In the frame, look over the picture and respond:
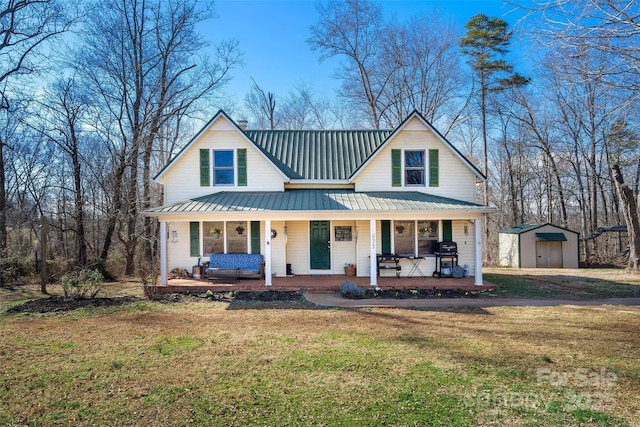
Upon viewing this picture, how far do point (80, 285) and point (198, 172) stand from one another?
551cm

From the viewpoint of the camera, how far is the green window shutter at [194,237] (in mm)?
13203

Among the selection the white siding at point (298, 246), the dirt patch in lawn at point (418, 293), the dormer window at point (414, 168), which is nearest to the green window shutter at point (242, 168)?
the white siding at point (298, 246)

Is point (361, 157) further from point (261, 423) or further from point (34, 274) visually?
point (34, 274)

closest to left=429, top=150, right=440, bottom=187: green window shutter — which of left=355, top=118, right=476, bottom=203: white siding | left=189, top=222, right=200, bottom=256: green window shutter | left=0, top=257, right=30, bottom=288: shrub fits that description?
left=355, top=118, right=476, bottom=203: white siding

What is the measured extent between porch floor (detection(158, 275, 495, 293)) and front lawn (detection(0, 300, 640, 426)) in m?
2.89

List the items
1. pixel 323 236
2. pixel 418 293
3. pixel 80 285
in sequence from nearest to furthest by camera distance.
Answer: pixel 80 285
pixel 418 293
pixel 323 236

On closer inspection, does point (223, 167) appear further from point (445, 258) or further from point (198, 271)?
point (445, 258)

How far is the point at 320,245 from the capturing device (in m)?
13.6

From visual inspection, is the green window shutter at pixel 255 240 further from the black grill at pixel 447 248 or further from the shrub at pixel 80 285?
the black grill at pixel 447 248

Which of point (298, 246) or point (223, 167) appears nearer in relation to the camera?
point (298, 246)

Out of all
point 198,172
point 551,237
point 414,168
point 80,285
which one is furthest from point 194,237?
point 551,237

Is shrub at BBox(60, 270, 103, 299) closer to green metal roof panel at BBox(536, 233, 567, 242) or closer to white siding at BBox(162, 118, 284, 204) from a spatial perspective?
white siding at BBox(162, 118, 284, 204)

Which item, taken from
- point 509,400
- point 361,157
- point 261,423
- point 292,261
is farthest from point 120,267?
point 509,400

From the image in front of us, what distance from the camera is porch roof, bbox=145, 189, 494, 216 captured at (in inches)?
457
